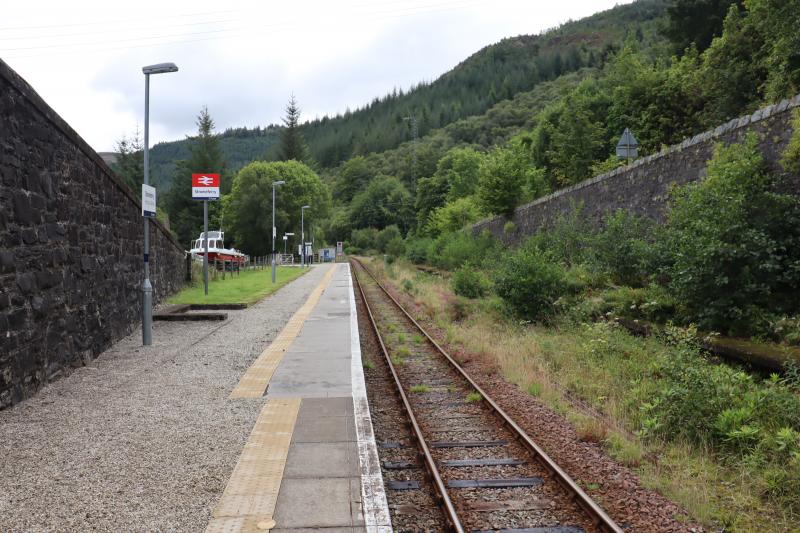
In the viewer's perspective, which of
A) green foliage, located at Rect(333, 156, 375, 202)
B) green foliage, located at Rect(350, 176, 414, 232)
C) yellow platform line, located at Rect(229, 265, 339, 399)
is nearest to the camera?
yellow platform line, located at Rect(229, 265, 339, 399)

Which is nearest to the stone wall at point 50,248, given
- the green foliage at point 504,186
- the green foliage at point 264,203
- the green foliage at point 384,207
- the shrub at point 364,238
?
the green foliage at point 504,186

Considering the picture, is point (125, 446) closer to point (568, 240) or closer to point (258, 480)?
point (258, 480)

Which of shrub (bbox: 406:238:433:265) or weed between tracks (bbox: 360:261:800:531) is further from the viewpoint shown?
shrub (bbox: 406:238:433:265)

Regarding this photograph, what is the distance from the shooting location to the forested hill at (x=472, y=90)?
148 m

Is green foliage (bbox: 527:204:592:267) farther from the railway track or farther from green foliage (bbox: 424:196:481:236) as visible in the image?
green foliage (bbox: 424:196:481:236)

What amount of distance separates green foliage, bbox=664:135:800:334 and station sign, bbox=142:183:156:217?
391 inches

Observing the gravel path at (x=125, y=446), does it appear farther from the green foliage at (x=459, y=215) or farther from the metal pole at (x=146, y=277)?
the green foliage at (x=459, y=215)

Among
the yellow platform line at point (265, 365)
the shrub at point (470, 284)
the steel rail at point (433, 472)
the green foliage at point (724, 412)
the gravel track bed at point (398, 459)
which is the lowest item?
the gravel track bed at point (398, 459)

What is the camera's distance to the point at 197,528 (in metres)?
4.13

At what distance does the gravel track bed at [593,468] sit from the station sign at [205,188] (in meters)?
18.0

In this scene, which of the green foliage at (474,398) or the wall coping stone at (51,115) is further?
the green foliage at (474,398)

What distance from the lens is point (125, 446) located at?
581 cm

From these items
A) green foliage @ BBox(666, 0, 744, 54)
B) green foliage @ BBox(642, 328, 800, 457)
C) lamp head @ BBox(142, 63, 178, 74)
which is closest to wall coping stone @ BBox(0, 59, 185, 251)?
lamp head @ BBox(142, 63, 178, 74)

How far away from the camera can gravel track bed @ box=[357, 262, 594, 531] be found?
15.7 ft
